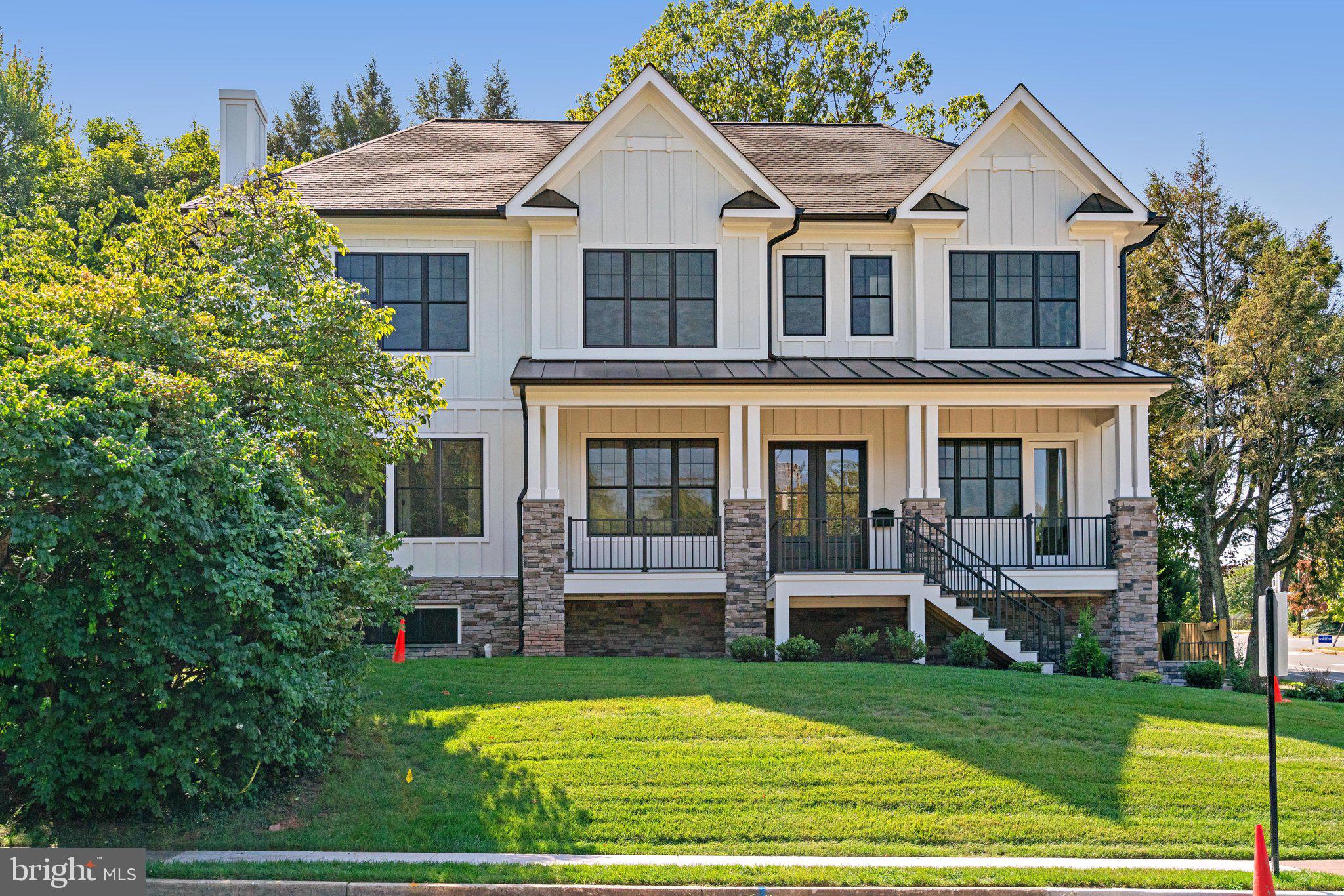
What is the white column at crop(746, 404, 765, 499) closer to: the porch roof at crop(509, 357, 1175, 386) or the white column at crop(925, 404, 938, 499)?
the porch roof at crop(509, 357, 1175, 386)

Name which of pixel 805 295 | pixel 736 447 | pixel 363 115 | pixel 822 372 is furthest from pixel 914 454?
pixel 363 115

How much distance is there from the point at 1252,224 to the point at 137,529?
29767mm

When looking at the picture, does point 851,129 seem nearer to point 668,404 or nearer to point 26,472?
point 668,404

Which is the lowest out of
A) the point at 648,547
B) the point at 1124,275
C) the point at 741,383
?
the point at 648,547

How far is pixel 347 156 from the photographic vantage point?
22891 millimetres

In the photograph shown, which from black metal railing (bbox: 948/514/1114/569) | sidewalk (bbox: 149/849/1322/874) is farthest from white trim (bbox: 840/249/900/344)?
sidewalk (bbox: 149/849/1322/874)

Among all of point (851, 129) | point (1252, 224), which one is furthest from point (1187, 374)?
point (851, 129)

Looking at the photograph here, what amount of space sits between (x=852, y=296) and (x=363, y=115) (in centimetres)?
3247

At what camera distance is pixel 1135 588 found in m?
19.1

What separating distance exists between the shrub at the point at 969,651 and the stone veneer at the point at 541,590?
6.51m

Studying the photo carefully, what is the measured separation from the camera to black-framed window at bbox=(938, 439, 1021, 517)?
21297 mm

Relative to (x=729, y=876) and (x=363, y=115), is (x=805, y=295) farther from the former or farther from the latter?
(x=363, y=115)

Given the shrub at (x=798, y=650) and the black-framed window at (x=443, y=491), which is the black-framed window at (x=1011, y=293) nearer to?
the shrub at (x=798, y=650)

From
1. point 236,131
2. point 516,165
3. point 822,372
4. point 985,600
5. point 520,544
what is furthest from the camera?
point 516,165
